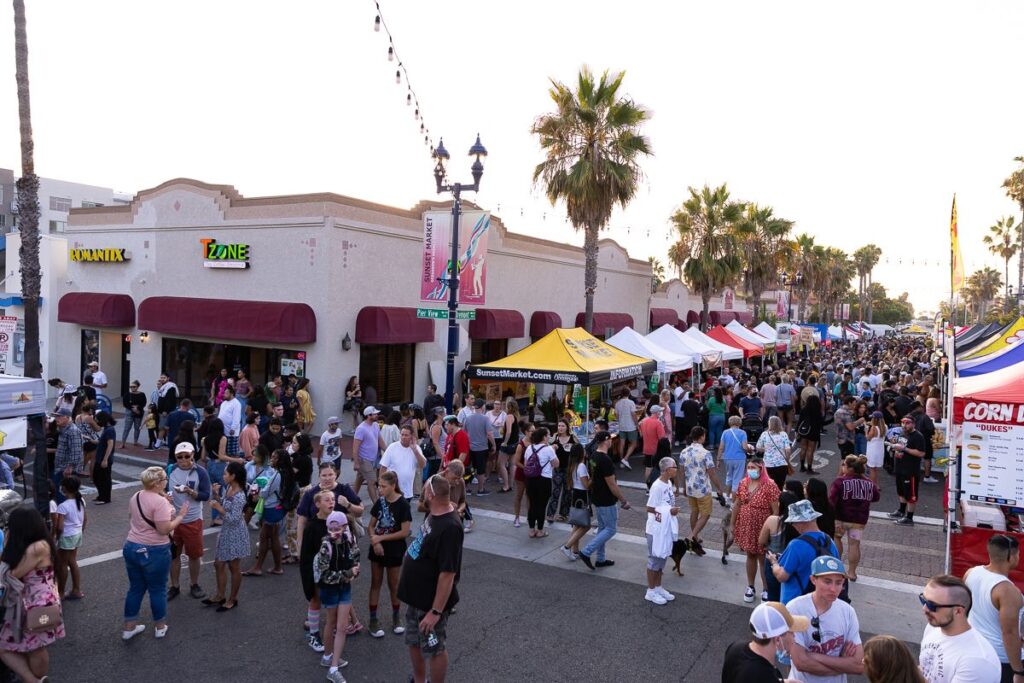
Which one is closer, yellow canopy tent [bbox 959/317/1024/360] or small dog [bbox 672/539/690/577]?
small dog [bbox 672/539/690/577]

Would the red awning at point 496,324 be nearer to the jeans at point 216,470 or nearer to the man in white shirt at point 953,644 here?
the jeans at point 216,470

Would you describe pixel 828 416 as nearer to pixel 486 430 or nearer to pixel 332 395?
pixel 486 430

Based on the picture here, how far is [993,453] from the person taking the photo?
6957 mm

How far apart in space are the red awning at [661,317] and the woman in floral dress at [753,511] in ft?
86.8

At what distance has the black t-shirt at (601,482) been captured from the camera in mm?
7832

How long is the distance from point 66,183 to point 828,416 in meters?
68.6

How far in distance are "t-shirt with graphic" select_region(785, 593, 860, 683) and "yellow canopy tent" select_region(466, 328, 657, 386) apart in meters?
10.4

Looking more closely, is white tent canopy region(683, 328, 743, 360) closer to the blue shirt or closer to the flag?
the flag

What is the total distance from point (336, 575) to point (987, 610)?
4702mm

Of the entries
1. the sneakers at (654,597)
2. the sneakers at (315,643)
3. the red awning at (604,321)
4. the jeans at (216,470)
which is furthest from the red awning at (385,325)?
the sneakers at (315,643)

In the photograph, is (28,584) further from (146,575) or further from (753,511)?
→ (753,511)

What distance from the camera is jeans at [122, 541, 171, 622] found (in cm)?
597

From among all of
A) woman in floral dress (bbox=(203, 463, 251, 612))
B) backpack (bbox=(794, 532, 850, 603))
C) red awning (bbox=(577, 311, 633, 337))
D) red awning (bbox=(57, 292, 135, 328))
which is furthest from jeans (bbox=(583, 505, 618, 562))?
red awning (bbox=(577, 311, 633, 337))

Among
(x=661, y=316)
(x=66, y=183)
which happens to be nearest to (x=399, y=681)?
(x=661, y=316)
